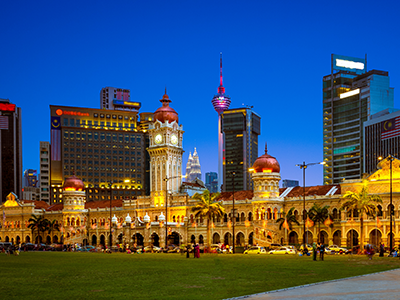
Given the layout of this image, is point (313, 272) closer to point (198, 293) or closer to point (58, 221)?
point (198, 293)

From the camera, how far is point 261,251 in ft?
249

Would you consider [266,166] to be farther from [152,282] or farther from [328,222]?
[152,282]

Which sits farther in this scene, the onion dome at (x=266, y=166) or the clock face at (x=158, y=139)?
the clock face at (x=158, y=139)

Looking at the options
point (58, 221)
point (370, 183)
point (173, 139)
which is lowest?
point (58, 221)

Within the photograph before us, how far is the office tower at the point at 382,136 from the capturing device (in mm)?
181500

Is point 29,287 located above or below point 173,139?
below

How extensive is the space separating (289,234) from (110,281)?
7094 centimetres

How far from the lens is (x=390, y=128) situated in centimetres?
18400

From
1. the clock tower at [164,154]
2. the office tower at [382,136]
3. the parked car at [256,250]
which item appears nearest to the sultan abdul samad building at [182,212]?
the clock tower at [164,154]

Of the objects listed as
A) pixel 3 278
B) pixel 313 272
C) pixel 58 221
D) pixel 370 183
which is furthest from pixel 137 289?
pixel 58 221

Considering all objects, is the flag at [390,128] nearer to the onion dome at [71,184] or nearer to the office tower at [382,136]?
the office tower at [382,136]

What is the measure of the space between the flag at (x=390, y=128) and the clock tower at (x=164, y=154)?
282 feet

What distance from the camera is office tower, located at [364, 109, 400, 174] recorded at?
595 feet

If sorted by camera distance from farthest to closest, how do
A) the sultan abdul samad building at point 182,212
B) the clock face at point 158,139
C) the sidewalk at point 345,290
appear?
the clock face at point 158,139 → the sultan abdul samad building at point 182,212 → the sidewalk at point 345,290
